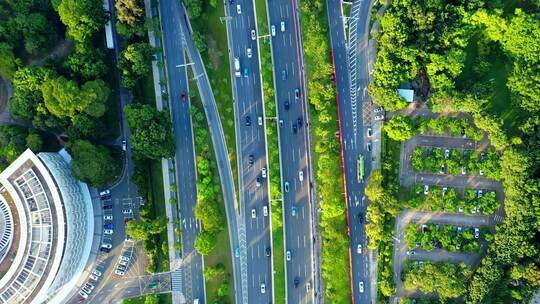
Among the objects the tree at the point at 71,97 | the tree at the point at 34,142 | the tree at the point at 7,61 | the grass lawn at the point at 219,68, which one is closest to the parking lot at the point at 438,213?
the grass lawn at the point at 219,68

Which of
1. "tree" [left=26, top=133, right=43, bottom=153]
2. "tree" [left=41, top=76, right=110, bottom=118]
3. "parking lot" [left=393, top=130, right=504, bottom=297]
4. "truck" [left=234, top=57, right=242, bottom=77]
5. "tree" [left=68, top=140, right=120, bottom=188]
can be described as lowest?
"parking lot" [left=393, top=130, right=504, bottom=297]

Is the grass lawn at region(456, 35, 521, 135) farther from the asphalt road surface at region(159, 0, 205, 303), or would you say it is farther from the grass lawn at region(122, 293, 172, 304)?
the grass lawn at region(122, 293, 172, 304)

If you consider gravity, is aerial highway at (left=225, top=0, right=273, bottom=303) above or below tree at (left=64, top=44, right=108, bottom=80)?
below

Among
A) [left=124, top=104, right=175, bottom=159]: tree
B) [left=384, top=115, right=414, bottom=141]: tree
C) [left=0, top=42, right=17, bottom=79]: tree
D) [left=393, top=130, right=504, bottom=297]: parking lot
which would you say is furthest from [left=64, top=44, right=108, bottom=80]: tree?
[left=393, top=130, right=504, bottom=297]: parking lot

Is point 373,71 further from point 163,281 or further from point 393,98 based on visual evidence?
point 163,281

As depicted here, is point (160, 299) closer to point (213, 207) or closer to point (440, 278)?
point (213, 207)

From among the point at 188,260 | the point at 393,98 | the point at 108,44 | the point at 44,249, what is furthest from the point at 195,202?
the point at 393,98
